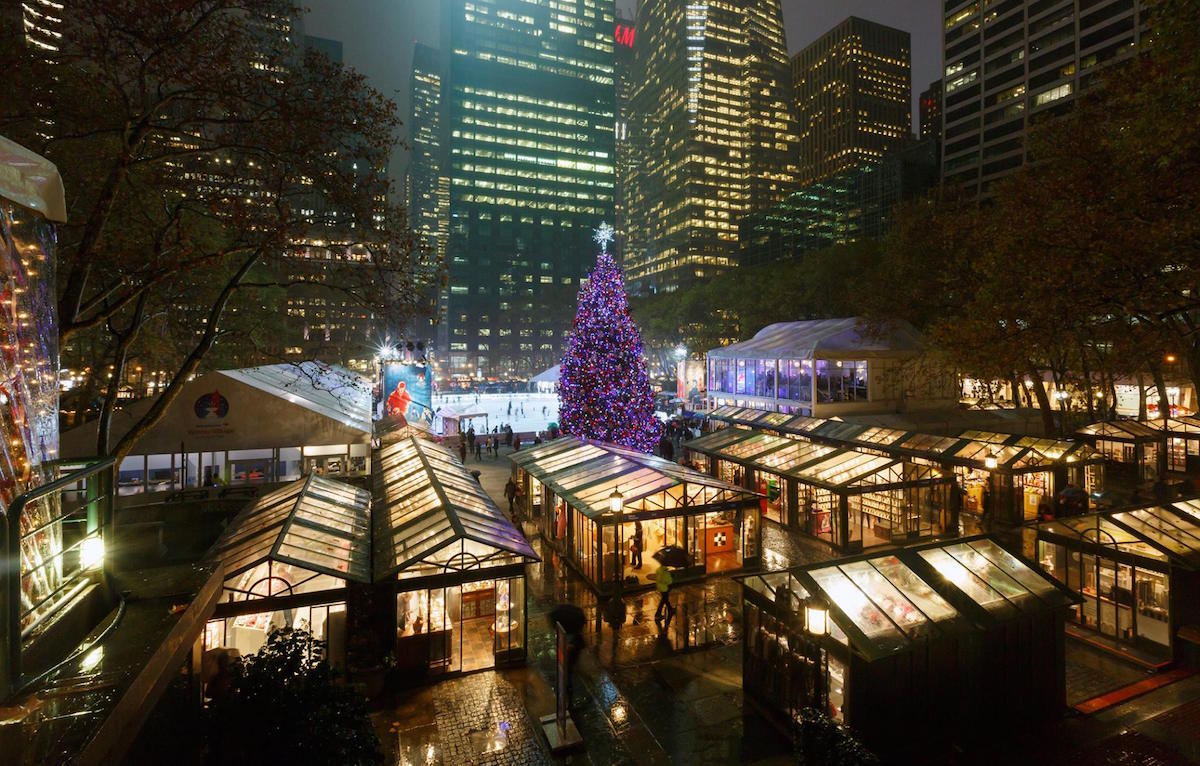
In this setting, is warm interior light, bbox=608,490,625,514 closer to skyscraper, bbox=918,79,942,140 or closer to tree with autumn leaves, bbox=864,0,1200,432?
tree with autumn leaves, bbox=864,0,1200,432

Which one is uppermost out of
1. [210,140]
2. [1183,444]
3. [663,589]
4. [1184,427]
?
[210,140]

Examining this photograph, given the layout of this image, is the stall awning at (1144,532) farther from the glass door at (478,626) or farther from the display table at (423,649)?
the display table at (423,649)

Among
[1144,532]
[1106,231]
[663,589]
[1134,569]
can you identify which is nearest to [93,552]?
[663,589]

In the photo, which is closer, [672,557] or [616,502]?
[672,557]

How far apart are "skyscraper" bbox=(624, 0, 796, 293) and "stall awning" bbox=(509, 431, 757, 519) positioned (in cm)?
11687

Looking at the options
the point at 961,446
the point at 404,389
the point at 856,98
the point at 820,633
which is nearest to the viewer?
the point at 820,633

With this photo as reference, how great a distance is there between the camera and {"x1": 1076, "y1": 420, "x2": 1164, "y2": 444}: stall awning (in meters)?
21.8

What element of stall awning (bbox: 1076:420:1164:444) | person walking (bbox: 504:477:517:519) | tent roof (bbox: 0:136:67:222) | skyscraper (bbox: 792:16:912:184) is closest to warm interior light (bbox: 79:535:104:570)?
tent roof (bbox: 0:136:67:222)

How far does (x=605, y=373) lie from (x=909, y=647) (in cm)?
1582

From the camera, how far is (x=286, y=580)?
857 cm

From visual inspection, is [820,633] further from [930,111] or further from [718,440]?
[930,111]

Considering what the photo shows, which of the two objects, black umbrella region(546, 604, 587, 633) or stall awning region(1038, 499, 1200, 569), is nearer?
black umbrella region(546, 604, 587, 633)

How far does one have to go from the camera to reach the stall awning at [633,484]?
12.8 meters

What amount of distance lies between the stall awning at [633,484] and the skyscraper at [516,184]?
99.3 m
